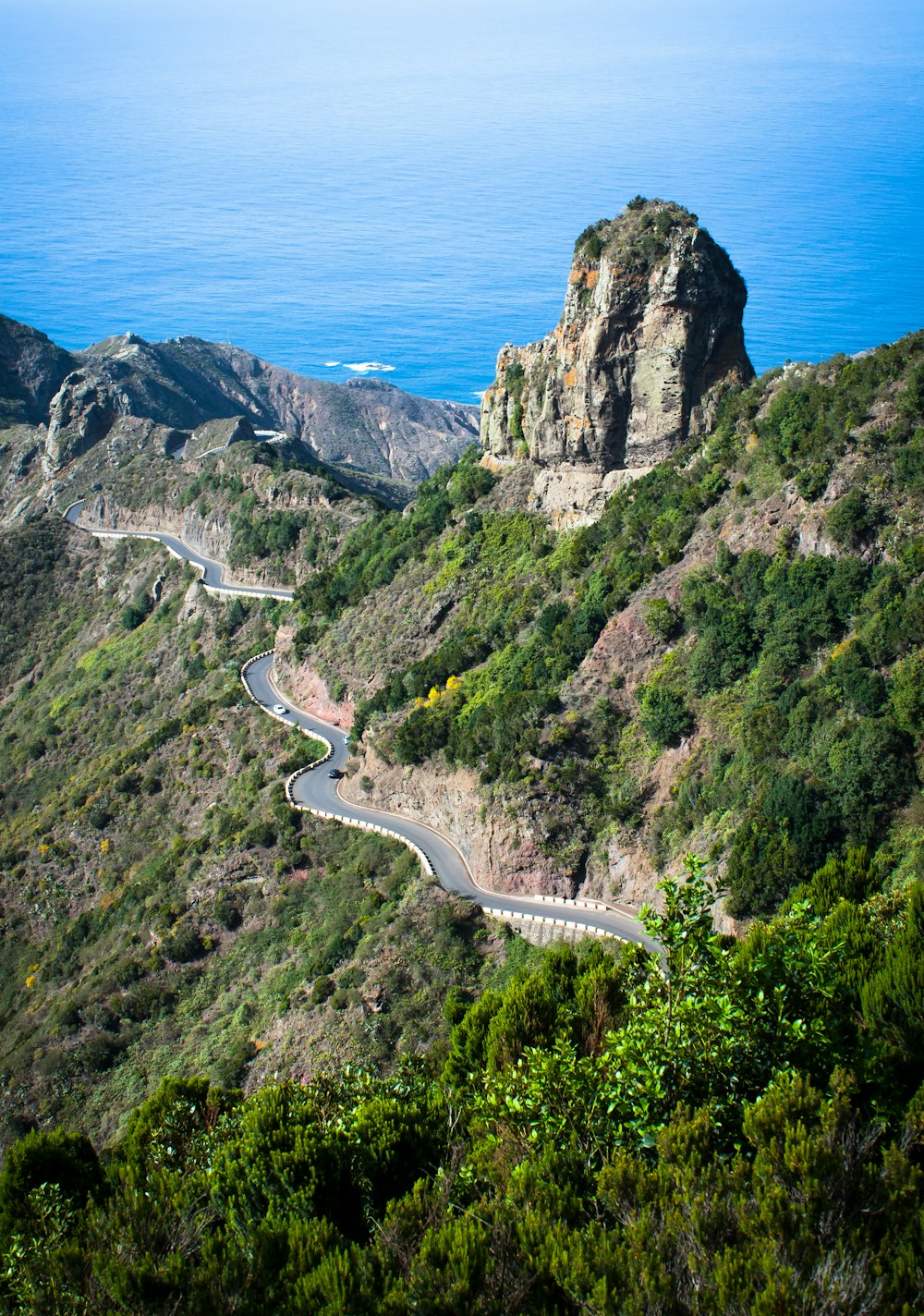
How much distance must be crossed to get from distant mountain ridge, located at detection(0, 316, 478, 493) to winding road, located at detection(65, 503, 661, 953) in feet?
153

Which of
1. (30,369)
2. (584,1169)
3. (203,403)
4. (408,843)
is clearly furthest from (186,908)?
(203,403)

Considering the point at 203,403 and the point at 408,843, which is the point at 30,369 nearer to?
the point at 203,403

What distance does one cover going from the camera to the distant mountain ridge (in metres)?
106

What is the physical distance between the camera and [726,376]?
49.8 meters

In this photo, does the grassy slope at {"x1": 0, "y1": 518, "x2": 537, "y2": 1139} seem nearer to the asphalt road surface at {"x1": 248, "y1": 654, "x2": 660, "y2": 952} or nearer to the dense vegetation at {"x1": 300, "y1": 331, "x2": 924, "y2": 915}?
the asphalt road surface at {"x1": 248, "y1": 654, "x2": 660, "y2": 952}

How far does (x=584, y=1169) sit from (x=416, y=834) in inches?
1117

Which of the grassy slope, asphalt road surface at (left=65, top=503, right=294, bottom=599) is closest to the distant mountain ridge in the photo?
asphalt road surface at (left=65, top=503, right=294, bottom=599)

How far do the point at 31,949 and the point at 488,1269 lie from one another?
4291 cm

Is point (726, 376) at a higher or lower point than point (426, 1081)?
higher

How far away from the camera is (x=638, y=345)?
163ft

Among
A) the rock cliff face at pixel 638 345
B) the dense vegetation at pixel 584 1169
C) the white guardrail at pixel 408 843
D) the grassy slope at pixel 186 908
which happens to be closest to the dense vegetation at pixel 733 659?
the white guardrail at pixel 408 843

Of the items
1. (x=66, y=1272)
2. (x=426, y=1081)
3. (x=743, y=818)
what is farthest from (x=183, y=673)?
(x=66, y=1272)

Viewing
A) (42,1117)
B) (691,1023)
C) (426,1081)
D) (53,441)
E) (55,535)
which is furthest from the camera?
(53,441)

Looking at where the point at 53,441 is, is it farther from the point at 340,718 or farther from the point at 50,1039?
the point at 50,1039
